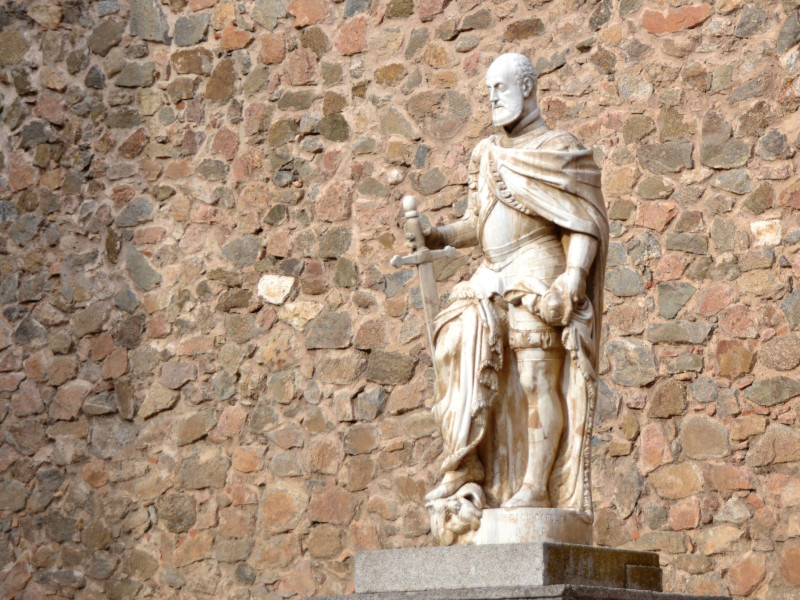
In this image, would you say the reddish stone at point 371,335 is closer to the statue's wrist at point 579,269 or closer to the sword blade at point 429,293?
the sword blade at point 429,293

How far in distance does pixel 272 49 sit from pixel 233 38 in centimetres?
29

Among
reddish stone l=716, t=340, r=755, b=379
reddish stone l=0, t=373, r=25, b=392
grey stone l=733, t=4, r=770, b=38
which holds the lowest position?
reddish stone l=0, t=373, r=25, b=392

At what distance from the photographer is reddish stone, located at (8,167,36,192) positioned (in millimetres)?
9211

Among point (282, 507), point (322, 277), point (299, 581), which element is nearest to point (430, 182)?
point (322, 277)

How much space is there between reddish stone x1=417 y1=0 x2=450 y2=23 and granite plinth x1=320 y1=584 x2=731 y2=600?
432cm

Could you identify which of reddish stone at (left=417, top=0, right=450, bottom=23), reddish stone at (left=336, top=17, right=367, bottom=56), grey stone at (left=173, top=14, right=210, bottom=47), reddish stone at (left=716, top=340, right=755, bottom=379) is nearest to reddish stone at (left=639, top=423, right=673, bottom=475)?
reddish stone at (left=716, top=340, right=755, bottom=379)

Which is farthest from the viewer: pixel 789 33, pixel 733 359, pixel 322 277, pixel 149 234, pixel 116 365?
pixel 149 234

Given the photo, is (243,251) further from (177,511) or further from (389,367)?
(177,511)

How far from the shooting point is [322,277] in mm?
8414

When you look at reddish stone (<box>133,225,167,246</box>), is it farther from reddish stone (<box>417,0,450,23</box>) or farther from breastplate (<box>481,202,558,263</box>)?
breastplate (<box>481,202,558,263</box>)

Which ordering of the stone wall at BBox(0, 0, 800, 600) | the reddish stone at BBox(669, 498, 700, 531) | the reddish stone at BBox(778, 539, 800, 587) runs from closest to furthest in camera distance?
the reddish stone at BBox(778, 539, 800, 587), the reddish stone at BBox(669, 498, 700, 531), the stone wall at BBox(0, 0, 800, 600)

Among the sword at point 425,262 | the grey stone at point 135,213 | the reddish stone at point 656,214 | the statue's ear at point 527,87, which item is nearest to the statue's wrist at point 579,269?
the sword at point 425,262

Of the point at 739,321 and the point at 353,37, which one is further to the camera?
the point at 353,37

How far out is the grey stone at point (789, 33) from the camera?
7.21 m
